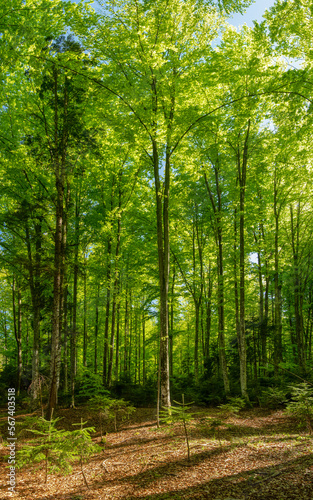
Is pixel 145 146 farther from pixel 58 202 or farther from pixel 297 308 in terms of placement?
pixel 297 308

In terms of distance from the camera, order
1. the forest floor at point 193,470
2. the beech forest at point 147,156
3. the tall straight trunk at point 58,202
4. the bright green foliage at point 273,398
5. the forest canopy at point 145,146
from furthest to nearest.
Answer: the bright green foliage at point 273,398
the tall straight trunk at point 58,202
the forest canopy at point 145,146
the beech forest at point 147,156
the forest floor at point 193,470

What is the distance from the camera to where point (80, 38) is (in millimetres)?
8242

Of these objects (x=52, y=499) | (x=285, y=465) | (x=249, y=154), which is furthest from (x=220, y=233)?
(x=52, y=499)

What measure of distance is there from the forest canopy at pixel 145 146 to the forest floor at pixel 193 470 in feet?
5.26

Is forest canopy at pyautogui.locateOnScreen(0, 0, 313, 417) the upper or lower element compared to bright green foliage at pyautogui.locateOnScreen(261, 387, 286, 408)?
upper

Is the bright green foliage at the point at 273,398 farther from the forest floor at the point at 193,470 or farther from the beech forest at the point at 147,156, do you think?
the forest floor at the point at 193,470

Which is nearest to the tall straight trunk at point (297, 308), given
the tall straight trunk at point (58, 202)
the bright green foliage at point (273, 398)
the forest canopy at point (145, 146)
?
the forest canopy at point (145, 146)

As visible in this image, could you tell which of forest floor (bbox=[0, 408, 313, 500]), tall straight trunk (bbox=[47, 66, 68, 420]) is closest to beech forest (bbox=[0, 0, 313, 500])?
tall straight trunk (bbox=[47, 66, 68, 420])

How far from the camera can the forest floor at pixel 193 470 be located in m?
4.03

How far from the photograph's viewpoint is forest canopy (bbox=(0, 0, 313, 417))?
7.50 metres

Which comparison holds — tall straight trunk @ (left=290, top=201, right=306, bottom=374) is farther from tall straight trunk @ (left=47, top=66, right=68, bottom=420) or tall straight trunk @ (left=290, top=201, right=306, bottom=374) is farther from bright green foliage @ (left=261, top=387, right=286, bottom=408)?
tall straight trunk @ (left=47, top=66, right=68, bottom=420)

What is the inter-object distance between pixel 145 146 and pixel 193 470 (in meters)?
8.77

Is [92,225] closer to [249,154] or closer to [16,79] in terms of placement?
[16,79]

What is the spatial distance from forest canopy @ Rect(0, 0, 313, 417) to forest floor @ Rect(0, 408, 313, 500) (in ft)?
5.26
